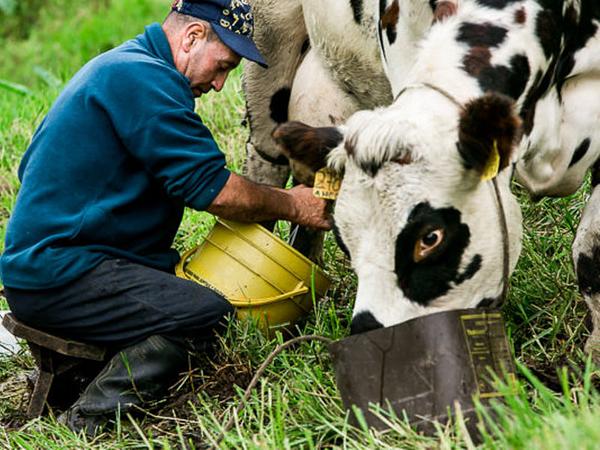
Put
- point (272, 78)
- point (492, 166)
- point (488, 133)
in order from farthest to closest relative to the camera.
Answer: point (272, 78) < point (492, 166) < point (488, 133)

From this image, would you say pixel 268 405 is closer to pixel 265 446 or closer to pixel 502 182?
pixel 265 446

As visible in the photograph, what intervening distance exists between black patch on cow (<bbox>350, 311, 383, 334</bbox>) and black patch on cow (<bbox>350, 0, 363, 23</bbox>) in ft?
6.79

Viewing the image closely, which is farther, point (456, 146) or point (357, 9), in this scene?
point (357, 9)

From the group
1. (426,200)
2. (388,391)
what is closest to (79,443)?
(388,391)

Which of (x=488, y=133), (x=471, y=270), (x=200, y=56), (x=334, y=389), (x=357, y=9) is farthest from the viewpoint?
(x=357, y=9)

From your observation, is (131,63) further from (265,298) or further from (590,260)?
(590,260)

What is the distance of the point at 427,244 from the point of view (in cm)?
349

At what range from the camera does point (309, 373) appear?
12.7ft

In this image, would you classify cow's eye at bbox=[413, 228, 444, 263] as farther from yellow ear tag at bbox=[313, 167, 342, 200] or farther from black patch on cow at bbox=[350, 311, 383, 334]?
yellow ear tag at bbox=[313, 167, 342, 200]

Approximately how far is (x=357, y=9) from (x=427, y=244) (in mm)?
1990

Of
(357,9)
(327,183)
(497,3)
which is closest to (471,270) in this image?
(327,183)

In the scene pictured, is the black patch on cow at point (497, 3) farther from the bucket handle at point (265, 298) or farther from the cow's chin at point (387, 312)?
the bucket handle at point (265, 298)

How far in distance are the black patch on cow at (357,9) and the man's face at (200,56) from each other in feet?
3.18

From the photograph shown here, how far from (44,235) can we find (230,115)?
3632 mm
